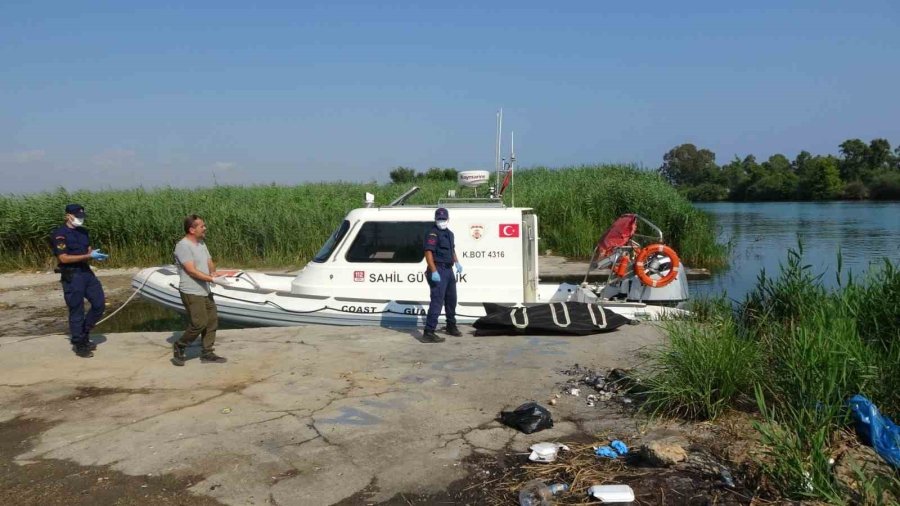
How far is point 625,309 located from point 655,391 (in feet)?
12.0

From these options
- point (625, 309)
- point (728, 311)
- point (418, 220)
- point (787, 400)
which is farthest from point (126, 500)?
point (728, 311)

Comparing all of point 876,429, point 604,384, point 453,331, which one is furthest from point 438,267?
point 876,429

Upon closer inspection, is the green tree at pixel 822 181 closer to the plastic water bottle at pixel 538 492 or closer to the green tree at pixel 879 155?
the green tree at pixel 879 155

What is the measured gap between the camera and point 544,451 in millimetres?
3967

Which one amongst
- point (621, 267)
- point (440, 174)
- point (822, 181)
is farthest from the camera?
point (822, 181)

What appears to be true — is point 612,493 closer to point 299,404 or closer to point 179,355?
point 299,404

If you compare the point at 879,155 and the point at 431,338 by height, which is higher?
the point at 879,155

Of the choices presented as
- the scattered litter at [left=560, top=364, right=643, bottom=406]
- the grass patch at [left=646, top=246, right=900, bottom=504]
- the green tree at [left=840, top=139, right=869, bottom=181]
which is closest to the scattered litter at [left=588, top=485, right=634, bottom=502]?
the grass patch at [left=646, top=246, right=900, bottom=504]

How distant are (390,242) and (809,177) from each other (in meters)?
66.9

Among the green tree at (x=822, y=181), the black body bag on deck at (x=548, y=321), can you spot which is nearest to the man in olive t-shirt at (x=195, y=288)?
the black body bag on deck at (x=548, y=321)

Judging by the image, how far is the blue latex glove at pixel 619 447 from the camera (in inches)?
157

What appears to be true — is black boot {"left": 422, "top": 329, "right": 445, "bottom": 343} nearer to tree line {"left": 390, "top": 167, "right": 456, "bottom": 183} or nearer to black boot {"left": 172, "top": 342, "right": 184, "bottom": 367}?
black boot {"left": 172, "top": 342, "right": 184, "bottom": 367}

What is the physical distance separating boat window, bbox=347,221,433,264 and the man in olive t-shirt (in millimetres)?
2316

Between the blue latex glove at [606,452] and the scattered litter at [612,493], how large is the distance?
0.48 meters
